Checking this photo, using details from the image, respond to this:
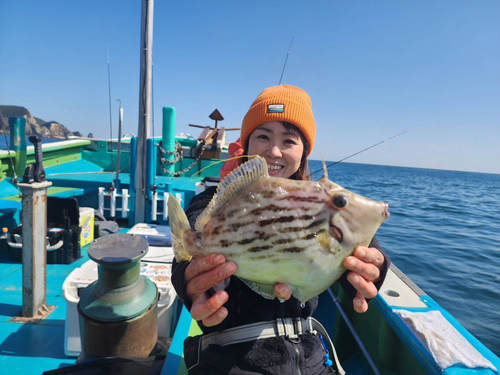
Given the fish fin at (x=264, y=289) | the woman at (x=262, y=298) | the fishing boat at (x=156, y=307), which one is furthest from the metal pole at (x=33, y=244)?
the fish fin at (x=264, y=289)

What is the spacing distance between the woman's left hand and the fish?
3 cm

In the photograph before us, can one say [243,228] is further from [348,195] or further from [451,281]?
[451,281]

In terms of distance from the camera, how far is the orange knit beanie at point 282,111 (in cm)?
207

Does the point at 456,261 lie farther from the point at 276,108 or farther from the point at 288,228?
the point at 288,228

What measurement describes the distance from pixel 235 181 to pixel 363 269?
2.55 ft

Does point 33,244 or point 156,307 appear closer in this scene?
point 156,307

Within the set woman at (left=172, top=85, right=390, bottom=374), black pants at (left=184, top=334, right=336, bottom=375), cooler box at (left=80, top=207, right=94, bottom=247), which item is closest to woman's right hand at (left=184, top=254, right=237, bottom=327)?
woman at (left=172, top=85, right=390, bottom=374)

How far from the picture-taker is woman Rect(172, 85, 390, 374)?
1439 millimetres

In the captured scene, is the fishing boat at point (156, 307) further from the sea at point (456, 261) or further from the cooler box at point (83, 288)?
the sea at point (456, 261)

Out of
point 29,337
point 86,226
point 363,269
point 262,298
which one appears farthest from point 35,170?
point 363,269

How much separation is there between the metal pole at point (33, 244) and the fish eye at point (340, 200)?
3693 mm

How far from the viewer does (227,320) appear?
1.82 metres

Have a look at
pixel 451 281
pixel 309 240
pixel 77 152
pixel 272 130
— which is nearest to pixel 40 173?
pixel 272 130

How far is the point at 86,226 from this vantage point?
602 cm
